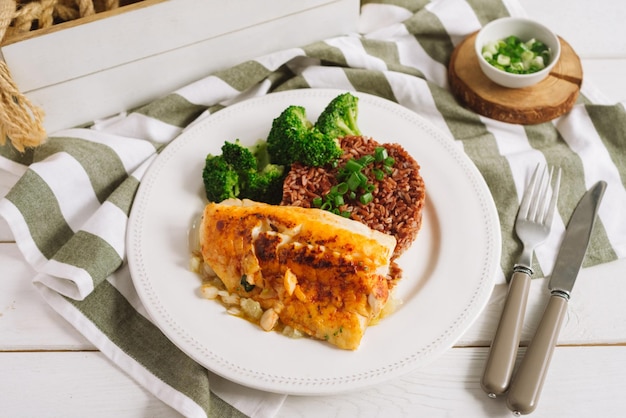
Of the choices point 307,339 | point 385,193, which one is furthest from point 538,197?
point 307,339

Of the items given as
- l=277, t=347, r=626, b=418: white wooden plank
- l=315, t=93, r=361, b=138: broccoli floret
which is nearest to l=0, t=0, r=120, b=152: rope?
l=315, t=93, r=361, b=138: broccoli floret

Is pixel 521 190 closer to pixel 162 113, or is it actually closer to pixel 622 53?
pixel 622 53

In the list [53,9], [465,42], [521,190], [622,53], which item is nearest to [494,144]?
[521,190]

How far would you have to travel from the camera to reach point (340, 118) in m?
4.81

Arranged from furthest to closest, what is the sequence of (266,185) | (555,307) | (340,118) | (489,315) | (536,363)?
1. (340,118)
2. (266,185)
3. (489,315)
4. (555,307)
5. (536,363)

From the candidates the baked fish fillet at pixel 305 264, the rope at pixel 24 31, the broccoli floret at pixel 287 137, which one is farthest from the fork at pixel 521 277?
the rope at pixel 24 31

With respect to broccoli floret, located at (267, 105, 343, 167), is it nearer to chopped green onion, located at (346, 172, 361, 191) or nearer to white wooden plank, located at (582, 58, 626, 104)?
chopped green onion, located at (346, 172, 361, 191)

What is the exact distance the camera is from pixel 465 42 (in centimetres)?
571

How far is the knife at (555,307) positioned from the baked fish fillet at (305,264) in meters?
0.84

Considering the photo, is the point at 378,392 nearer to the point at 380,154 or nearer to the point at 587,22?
the point at 380,154

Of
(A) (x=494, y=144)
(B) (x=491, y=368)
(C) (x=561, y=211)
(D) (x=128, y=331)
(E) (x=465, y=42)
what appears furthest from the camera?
(E) (x=465, y=42)

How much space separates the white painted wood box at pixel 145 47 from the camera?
475 cm

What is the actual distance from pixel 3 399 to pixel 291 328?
1.62 meters

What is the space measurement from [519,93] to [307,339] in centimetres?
265
